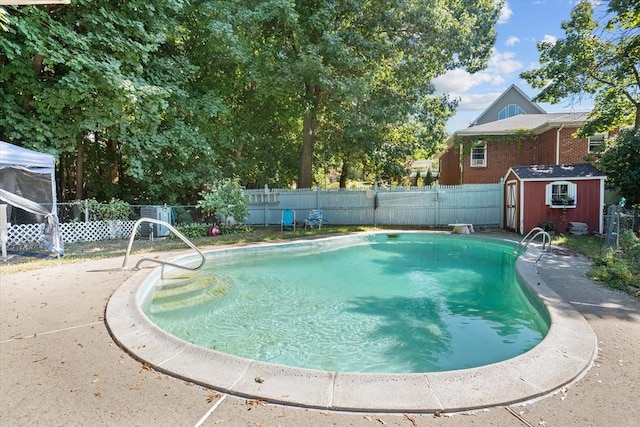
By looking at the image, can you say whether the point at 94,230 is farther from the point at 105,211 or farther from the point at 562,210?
the point at 562,210

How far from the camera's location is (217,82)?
1499 cm

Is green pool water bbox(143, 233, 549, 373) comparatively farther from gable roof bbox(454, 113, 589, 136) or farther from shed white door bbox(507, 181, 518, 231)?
gable roof bbox(454, 113, 589, 136)

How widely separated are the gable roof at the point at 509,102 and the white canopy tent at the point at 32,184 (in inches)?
899

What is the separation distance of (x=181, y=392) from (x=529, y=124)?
19.8 meters

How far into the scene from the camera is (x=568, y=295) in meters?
4.94

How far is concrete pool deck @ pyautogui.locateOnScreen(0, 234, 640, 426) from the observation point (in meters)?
2.22

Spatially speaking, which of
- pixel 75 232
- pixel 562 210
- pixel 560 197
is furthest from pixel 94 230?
pixel 562 210

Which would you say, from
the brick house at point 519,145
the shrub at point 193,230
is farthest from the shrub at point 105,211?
the brick house at point 519,145

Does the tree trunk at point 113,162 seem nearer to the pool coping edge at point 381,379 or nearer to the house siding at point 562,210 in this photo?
the pool coping edge at point 381,379

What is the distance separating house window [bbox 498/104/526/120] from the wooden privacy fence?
1221 centimetres

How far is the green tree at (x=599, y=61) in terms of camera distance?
12344 mm

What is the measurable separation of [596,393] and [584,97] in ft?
49.5

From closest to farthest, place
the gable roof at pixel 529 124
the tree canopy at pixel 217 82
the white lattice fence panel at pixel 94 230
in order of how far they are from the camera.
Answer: the tree canopy at pixel 217 82
the white lattice fence panel at pixel 94 230
the gable roof at pixel 529 124

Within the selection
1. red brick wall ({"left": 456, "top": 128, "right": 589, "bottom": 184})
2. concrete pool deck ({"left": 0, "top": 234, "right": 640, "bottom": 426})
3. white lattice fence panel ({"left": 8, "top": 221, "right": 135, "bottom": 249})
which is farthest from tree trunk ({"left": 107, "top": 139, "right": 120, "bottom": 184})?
red brick wall ({"left": 456, "top": 128, "right": 589, "bottom": 184})
